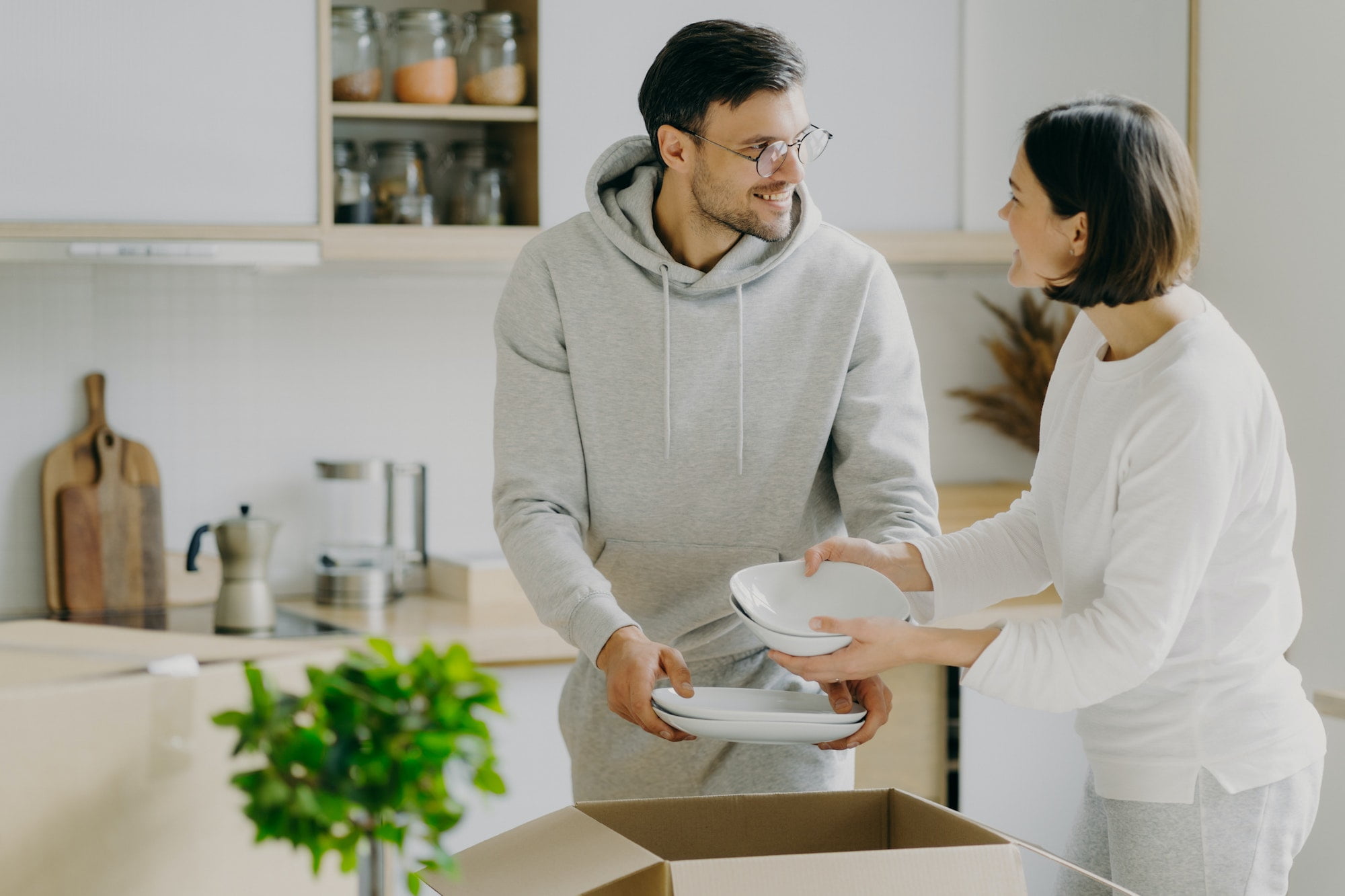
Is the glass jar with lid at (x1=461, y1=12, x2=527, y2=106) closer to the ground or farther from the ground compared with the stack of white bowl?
farther from the ground

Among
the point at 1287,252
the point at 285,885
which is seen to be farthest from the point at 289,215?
the point at 1287,252

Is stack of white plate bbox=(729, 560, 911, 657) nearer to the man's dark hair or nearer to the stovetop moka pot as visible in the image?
the man's dark hair

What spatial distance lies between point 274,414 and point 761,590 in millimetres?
1662

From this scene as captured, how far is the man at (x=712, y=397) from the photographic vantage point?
55.8 inches

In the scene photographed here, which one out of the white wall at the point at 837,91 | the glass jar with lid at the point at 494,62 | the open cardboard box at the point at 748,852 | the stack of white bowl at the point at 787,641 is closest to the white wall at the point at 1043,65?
the white wall at the point at 837,91

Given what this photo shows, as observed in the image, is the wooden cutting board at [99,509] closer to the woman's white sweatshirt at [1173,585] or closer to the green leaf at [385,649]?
the woman's white sweatshirt at [1173,585]

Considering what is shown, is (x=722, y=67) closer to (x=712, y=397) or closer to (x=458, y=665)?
(x=712, y=397)

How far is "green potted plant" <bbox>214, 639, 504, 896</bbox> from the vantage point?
64 centimetres

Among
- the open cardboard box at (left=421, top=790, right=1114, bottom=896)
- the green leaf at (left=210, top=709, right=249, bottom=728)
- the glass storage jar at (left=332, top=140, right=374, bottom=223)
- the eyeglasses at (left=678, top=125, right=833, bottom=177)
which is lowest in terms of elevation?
the open cardboard box at (left=421, top=790, right=1114, bottom=896)

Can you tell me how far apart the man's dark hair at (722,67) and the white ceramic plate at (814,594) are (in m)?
0.52

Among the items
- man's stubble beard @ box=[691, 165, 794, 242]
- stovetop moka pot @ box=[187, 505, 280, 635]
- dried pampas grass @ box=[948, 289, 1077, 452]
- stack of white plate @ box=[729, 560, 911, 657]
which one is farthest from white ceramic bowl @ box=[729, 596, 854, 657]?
dried pampas grass @ box=[948, 289, 1077, 452]

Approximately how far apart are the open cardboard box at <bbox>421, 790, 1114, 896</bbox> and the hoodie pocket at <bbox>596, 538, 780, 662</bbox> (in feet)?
1.46

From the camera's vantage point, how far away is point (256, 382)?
2.63 metres

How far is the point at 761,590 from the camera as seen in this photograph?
1255 millimetres
